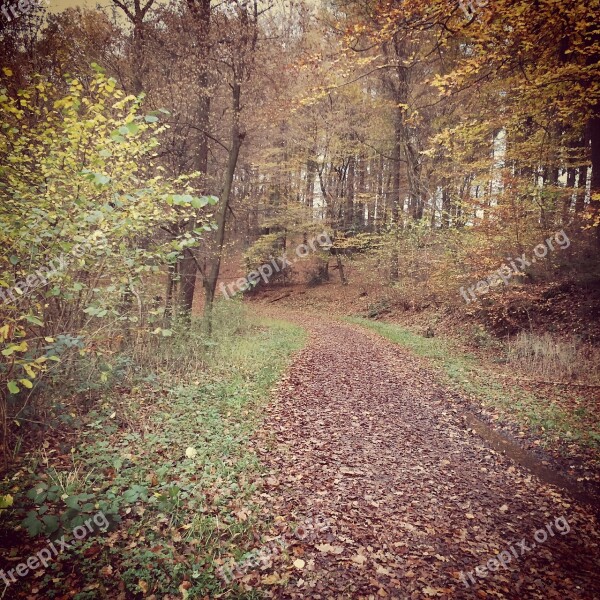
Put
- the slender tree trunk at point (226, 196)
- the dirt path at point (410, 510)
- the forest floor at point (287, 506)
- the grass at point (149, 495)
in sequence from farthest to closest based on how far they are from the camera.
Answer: the slender tree trunk at point (226, 196), the dirt path at point (410, 510), the forest floor at point (287, 506), the grass at point (149, 495)

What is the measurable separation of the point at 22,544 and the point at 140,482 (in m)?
1.13

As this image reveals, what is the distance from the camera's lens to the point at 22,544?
3.38 m

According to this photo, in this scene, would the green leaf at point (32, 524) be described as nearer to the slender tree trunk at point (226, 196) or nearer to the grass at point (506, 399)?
the grass at point (506, 399)

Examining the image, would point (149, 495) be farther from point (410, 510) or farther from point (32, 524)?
point (410, 510)

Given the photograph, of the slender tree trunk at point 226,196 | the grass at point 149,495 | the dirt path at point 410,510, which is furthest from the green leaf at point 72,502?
the slender tree trunk at point 226,196

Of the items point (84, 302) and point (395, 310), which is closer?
point (84, 302)

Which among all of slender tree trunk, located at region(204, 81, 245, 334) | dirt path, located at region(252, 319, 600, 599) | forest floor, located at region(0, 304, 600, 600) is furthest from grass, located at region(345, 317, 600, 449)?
slender tree trunk, located at region(204, 81, 245, 334)

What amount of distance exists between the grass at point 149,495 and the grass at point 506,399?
469 cm

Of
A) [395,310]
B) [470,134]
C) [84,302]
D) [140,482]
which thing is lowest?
[395,310]

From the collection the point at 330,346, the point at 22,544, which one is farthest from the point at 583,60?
the point at 22,544

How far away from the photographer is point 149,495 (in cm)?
409

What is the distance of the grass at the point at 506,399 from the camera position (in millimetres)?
6105

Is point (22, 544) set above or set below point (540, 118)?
below

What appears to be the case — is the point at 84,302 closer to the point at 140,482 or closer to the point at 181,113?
the point at 140,482
